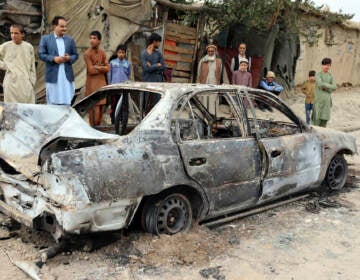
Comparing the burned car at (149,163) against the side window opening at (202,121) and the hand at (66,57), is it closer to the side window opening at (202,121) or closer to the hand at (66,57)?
the side window opening at (202,121)

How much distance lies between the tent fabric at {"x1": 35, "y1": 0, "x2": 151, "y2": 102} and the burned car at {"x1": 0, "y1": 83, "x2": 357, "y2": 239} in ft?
14.4

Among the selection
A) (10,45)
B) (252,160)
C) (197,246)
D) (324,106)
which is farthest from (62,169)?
(324,106)

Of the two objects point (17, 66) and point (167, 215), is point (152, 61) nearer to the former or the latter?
point (17, 66)

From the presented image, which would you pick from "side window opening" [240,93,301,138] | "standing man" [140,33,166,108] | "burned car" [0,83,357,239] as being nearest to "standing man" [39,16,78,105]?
"standing man" [140,33,166,108]

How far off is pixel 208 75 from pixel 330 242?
5.57 metres

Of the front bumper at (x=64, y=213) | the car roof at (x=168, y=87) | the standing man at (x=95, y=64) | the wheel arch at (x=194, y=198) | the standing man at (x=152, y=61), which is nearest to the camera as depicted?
the front bumper at (x=64, y=213)

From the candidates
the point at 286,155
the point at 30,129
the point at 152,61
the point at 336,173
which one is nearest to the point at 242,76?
the point at 152,61

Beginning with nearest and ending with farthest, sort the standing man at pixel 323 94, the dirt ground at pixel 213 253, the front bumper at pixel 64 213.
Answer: the front bumper at pixel 64 213, the dirt ground at pixel 213 253, the standing man at pixel 323 94

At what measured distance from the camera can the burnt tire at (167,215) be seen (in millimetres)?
4094

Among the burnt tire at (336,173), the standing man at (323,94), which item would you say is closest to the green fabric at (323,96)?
the standing man at (323,94)

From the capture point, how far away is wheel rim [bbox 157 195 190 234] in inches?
164

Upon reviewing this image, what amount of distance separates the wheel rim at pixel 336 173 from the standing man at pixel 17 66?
4276 mm

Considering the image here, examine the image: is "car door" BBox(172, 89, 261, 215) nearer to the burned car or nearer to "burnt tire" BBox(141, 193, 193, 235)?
the burned car

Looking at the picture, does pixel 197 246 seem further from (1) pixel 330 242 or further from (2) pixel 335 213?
(2) pixel 335 213
